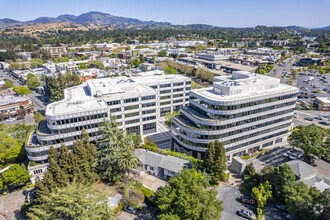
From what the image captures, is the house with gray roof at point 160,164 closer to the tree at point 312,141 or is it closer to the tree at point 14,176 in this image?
the tree at point 14,176

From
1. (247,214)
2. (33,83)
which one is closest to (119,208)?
(247,214)

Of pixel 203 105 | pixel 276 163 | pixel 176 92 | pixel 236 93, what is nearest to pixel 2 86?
pixel 176 92

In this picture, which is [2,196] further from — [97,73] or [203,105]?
[97,73]

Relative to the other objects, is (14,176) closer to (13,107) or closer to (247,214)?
(247,214)

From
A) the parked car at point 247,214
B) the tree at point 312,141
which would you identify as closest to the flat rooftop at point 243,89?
the tree at point 312,141

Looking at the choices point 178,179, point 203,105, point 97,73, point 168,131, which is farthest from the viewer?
point 97,73
